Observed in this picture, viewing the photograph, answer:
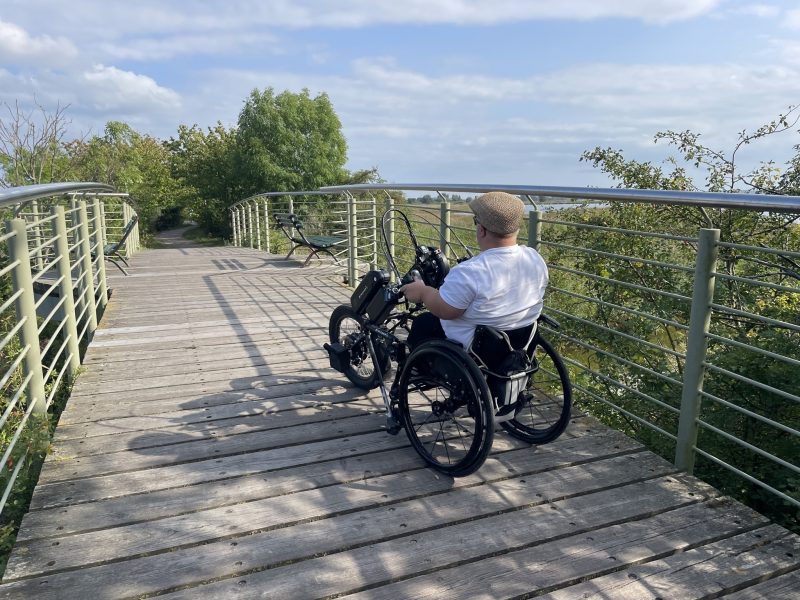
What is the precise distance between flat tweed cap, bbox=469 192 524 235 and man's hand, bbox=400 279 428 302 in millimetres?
332

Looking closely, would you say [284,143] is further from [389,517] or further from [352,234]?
[389,517]

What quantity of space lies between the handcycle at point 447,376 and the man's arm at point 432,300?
0.33 feet

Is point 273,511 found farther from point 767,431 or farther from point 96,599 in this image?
point 767,431

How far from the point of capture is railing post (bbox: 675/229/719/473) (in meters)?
2.27

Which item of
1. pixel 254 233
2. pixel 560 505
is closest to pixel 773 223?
pixel 560 505

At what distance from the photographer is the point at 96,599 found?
168cm

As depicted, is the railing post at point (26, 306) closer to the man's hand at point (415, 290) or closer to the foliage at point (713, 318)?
the man's hand at point (415, 290)

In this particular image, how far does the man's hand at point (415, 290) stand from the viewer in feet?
7.66

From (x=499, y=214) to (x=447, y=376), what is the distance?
2.03ft

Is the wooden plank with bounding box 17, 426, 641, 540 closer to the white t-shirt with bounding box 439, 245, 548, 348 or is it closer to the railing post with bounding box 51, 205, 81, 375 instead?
the white t-shirt with bounding box 439, 245, 548, 348

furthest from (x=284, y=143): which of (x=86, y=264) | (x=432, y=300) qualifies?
(x=432, y=300)

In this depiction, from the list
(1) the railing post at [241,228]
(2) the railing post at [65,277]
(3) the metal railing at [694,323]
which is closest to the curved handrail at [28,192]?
(2) the railing post at [65,277]

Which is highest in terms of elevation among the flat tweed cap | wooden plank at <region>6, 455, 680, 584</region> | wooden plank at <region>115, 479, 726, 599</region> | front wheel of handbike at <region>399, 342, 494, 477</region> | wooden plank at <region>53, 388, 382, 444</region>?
the flat tweed cap

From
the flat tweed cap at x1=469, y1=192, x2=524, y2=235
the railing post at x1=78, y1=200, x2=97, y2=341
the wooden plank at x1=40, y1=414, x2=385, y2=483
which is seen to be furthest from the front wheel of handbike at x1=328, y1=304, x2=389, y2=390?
the railing post at x1=78, y1=200, x2=97, y2=341
